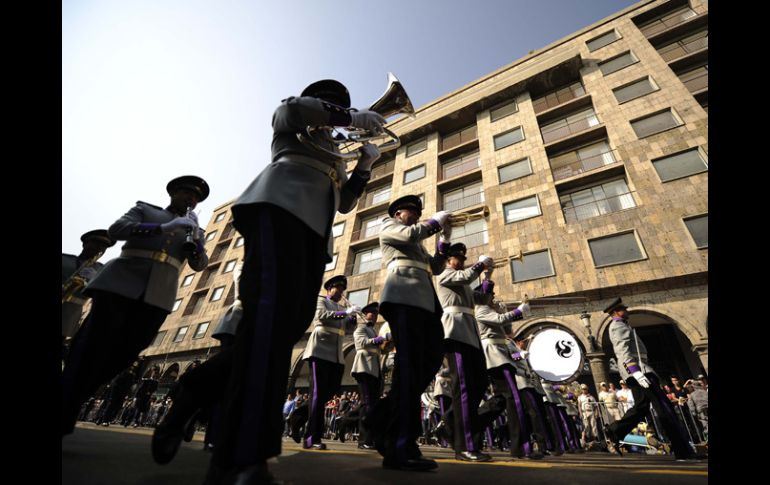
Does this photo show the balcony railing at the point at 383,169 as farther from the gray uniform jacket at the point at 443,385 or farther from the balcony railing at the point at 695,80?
the gray uniform jacket at the point at 443,385

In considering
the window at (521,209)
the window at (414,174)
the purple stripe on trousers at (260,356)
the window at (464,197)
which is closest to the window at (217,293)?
the window at (414,174)

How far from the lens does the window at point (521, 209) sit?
49.1 feet

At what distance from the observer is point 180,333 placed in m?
25.4

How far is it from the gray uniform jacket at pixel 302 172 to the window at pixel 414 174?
19.2 meters

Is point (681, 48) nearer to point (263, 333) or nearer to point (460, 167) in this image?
point (460, 167)

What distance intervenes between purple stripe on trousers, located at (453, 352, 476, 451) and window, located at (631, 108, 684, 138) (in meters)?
16.1

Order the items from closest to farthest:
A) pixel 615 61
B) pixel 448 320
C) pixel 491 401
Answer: pixel 448 320 → pixel 491 401 → pixel 615 61

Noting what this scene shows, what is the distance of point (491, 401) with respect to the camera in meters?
5.09

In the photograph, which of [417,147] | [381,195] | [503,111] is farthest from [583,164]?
[381,195]
